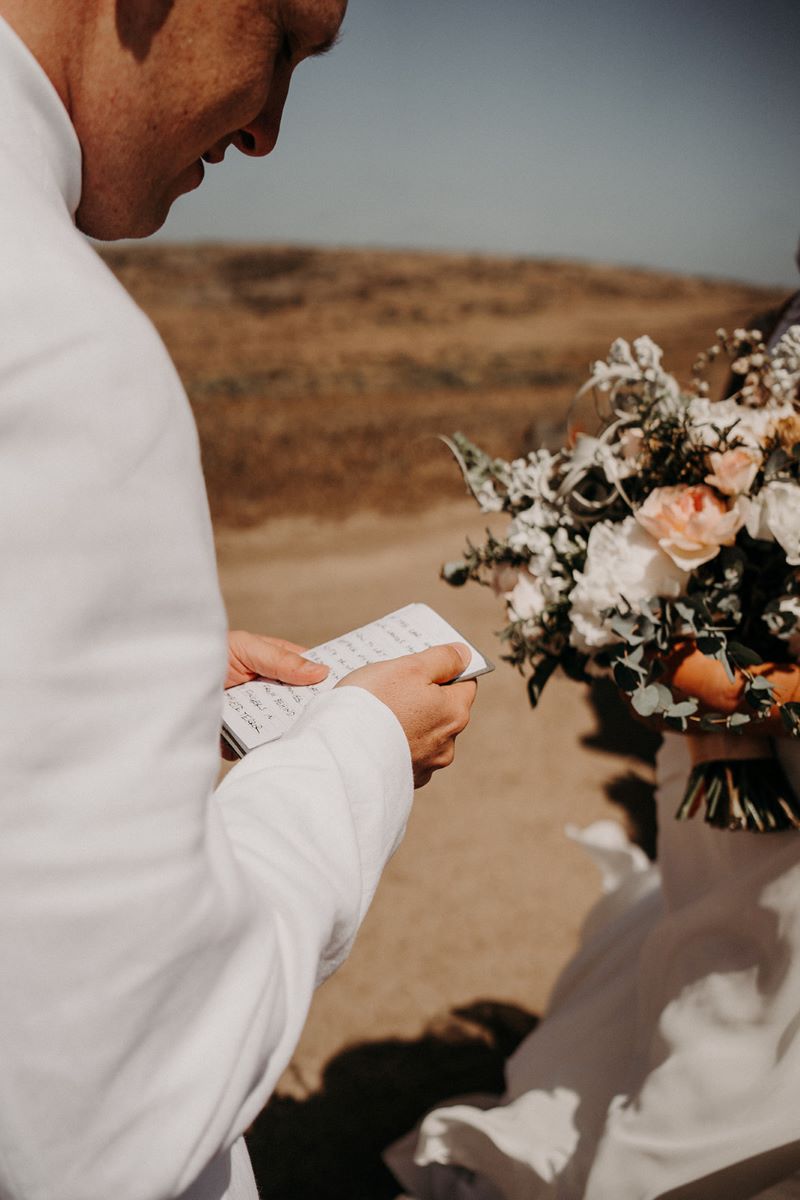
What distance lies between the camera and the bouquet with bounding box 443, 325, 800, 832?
158cm

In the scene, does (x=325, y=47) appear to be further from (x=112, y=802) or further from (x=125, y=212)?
(x=112, y=802)

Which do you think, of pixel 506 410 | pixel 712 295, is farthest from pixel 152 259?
pixel 712 295

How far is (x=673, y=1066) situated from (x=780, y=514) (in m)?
1.15

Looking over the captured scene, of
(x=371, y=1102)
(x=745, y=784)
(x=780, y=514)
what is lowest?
(x=371, y=1102)

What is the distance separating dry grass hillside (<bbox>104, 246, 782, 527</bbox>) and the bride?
126 centimetres

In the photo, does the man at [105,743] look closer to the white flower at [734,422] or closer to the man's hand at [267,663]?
the man's hand at [267,663]

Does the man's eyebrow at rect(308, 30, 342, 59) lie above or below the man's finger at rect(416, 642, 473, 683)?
above

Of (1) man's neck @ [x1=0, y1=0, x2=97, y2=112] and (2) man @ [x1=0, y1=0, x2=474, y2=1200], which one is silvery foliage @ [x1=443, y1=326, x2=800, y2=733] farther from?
(1) man's neck @ [x1=0, y1=0, x2=97, y2=112]

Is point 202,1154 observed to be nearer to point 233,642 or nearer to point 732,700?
point 233,642

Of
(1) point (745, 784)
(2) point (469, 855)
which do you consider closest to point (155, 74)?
(1) point (745, 784)

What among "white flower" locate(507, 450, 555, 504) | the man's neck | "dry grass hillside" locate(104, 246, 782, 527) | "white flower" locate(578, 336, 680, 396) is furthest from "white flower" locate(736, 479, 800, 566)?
the man's neck

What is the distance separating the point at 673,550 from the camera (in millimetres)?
1585

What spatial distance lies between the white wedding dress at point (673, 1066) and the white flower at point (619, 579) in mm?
523

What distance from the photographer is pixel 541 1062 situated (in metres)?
2.46
